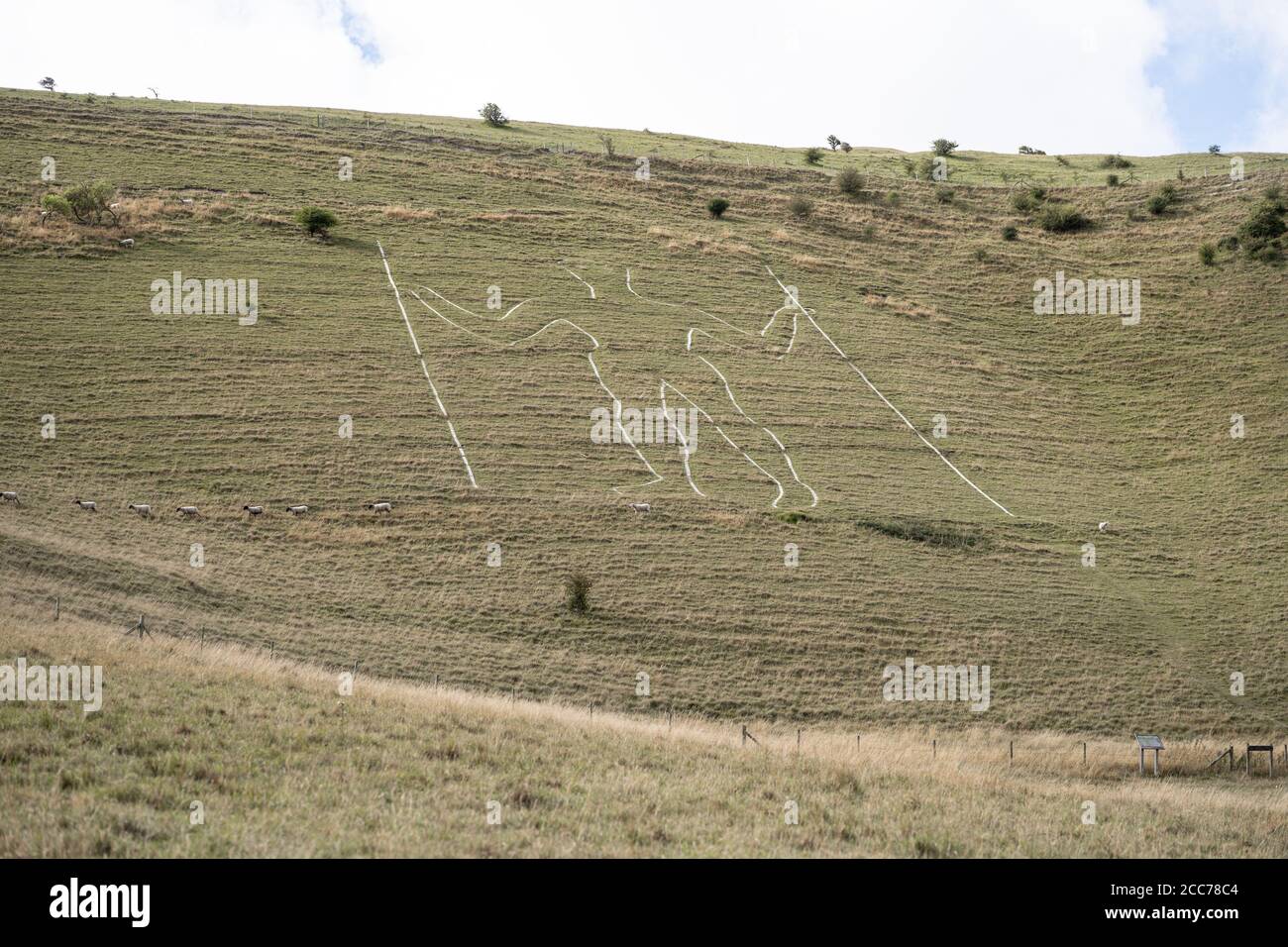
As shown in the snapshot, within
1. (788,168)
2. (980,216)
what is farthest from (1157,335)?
(788,168)

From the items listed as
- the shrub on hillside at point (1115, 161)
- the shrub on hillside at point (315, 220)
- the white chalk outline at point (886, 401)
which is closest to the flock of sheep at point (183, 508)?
the white chalk outline at point (886, 401)

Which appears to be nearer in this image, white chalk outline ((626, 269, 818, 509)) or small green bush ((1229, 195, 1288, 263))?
white chalk outline ((626, 269, 818, 509))

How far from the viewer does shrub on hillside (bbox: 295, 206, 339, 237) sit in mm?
58688

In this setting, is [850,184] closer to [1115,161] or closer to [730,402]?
[1115,161]

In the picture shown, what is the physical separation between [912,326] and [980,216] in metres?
25.9

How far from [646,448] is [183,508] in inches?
731

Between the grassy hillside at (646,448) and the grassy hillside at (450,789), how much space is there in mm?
6694

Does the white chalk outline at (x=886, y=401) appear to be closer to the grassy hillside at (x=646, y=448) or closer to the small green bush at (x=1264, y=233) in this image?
the grassy hillside at (x=646, y=448)

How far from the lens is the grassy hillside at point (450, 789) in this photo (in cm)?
975

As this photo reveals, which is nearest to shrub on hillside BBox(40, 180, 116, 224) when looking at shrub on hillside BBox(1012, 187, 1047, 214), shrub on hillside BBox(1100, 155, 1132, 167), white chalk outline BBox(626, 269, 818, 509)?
white chalk outline BBox(626, 269, 818, 509)

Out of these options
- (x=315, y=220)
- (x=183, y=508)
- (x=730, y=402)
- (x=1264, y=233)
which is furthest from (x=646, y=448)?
(x=1264, y=233)

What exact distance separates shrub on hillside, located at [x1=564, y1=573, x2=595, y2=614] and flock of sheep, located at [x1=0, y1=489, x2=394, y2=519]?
29.7 ft

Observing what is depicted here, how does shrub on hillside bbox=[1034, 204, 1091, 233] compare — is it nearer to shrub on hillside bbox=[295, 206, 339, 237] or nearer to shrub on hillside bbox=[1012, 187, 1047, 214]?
shrub on hillside bbox=[1012, 187, 1047, 214]
